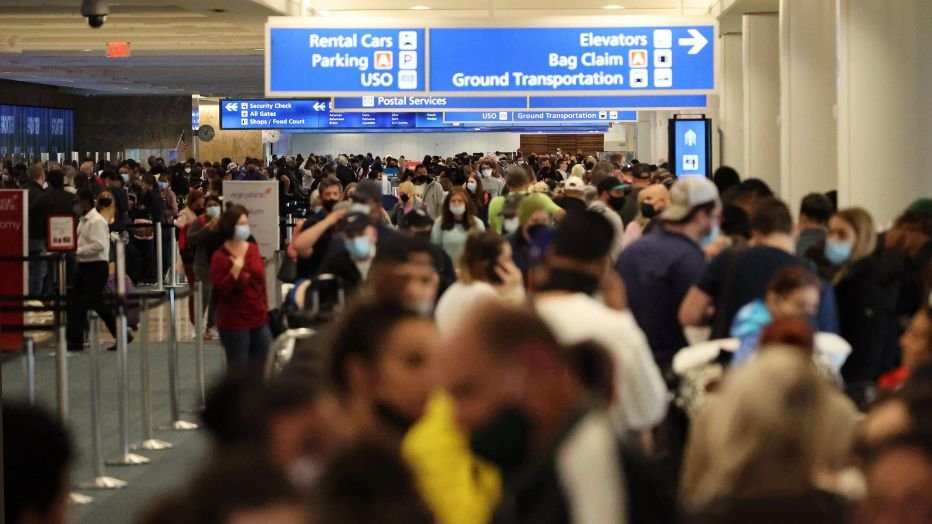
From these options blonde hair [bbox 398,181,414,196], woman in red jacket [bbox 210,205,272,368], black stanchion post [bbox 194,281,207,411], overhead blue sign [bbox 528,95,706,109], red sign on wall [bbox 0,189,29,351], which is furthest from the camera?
overhead blue sign [bbox 528,95,706,109]

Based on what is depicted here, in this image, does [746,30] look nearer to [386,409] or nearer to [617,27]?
[617,27]

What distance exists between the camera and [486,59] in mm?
14336

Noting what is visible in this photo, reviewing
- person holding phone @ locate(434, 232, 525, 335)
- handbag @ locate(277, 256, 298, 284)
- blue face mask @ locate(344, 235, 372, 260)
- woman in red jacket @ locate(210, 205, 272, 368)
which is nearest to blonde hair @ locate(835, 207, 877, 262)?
person holding phone @ locate(434, 232, 525, 335)

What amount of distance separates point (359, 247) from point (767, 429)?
20.6 feet

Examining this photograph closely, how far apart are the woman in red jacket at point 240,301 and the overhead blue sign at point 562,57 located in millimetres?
3490

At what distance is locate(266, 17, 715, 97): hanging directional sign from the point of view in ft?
46.9

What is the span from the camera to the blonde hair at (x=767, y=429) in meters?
3.22

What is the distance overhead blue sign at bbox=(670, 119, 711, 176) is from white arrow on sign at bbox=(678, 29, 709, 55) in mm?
5452

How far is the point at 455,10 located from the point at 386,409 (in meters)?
14.3

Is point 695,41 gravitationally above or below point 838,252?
above

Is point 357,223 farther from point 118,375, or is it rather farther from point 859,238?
point 859,238

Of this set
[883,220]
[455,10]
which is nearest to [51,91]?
[455,10]

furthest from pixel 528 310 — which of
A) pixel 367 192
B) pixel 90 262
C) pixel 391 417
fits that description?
pixel 90 262

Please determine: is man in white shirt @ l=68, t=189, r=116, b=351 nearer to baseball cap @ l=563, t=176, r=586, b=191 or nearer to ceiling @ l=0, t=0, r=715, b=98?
ceiling @ l=0, t=0, r=715, b=98
